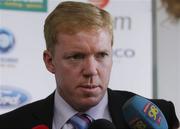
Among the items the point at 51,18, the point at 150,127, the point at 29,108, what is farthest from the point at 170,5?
the point at 29,108

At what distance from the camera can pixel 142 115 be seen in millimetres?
1074

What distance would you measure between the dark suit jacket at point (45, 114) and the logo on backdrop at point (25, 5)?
1.22 meters

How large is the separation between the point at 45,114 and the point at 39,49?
1.19m

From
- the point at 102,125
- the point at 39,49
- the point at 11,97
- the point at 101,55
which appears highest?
the point at 101,55

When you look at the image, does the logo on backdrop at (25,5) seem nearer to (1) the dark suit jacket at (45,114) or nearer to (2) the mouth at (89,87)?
(1) the dark suit jacket at (45,114)

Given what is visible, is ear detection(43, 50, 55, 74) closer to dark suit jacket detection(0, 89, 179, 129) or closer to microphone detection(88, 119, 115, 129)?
dark suit jacket detection(0, 89, 179, 129)

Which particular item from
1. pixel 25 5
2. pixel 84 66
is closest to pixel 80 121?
pixel 84 66

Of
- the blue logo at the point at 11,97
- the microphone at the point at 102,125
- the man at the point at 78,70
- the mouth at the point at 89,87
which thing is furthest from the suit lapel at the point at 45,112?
the blue logo at the point at 11,97

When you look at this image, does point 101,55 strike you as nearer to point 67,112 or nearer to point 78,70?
point 78,70

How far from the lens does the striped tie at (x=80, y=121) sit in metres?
1.25

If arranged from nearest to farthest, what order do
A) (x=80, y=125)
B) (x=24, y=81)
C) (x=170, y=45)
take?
(x=80, y=125)
(x=24, y=81)
(x=170, y=45)

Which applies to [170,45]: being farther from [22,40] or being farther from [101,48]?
[101,48]

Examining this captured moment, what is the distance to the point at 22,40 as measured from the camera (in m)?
2.51

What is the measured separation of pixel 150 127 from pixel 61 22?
1.46 ft
